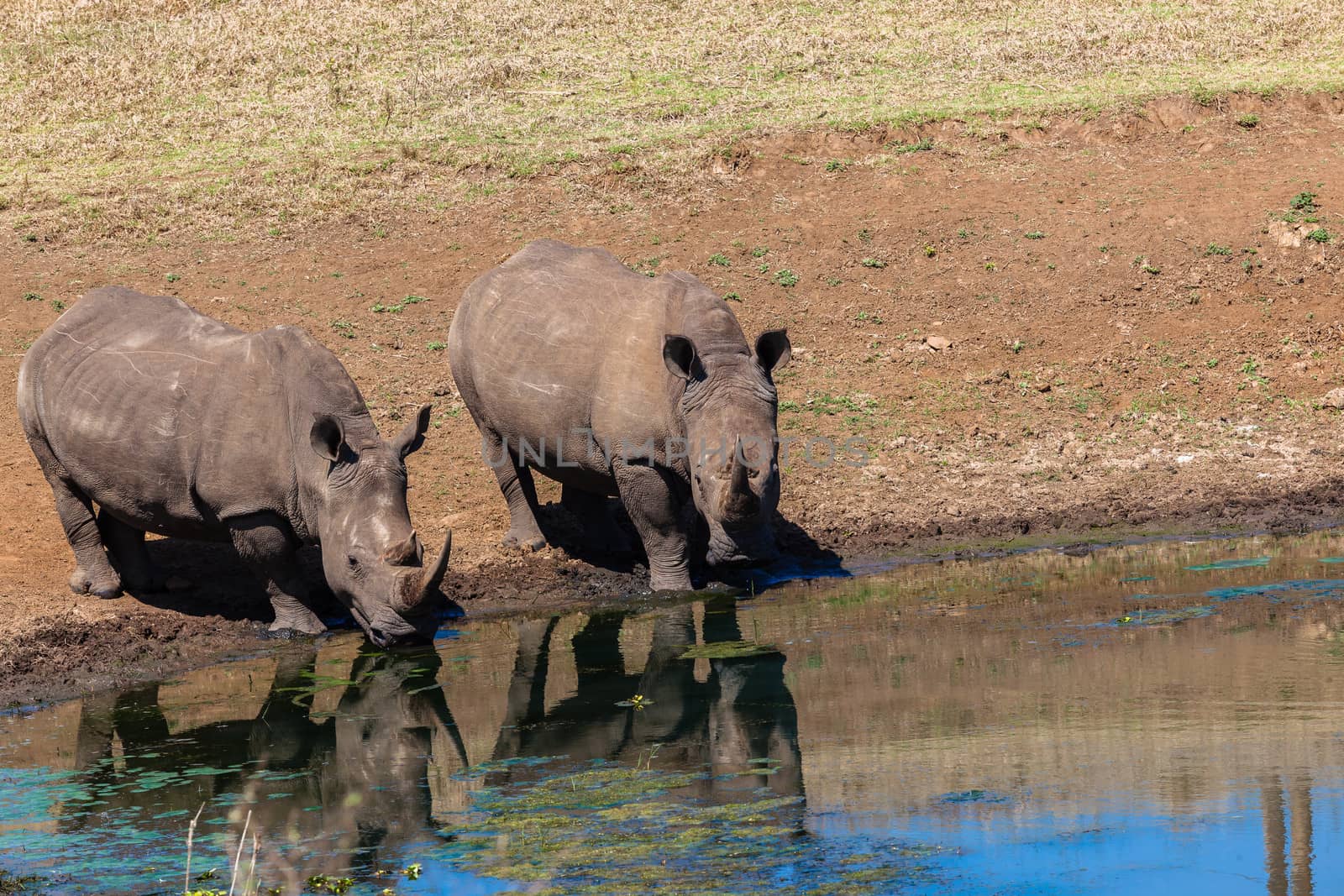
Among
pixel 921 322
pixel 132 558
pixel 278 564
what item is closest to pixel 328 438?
pixel 278 564

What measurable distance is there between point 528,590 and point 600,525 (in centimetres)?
109

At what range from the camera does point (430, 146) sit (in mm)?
22578

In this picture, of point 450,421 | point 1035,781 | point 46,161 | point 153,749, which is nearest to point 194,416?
point 153,749

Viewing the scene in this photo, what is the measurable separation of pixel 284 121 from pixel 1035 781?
20.1m

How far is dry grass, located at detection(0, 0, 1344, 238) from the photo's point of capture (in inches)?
850

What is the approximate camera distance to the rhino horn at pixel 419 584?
905cm

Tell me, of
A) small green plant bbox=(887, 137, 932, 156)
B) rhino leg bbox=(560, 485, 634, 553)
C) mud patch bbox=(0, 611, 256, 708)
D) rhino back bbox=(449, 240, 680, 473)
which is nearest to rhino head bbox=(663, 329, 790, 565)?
rhino back bbox=(449, 240, 680, 473)

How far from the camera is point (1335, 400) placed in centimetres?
1423

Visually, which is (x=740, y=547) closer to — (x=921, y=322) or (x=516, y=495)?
(x=516, y=495)

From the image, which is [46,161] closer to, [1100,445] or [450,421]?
[450,421]

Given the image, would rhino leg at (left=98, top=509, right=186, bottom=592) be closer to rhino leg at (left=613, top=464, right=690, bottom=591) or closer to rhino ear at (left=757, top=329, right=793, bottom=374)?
rhino leg at (left=613, top=464, right=690, bottom=591)

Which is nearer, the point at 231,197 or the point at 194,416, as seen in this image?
the point at 194,416

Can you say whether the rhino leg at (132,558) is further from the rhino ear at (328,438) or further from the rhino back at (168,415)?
the rhino ear at (328,438)

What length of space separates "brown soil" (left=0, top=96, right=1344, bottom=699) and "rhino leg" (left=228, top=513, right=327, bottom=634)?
16.8 inches
